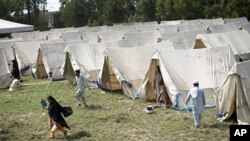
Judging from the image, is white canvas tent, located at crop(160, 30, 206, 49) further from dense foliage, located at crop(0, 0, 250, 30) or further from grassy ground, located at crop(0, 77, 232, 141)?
dense foliage, located at crop(0, 0, 250, 30)

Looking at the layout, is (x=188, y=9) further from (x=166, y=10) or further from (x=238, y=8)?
(x=238, y=8)

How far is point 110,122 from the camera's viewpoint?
12734 mm

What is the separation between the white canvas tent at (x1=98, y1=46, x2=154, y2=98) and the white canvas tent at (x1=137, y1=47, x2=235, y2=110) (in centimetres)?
115

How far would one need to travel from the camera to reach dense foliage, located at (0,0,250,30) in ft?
164

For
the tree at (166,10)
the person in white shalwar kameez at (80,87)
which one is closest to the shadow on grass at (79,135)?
the person in white shalwar kameez at (80,87)

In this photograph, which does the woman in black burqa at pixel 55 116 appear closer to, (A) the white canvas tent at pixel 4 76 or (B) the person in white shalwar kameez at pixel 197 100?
(B) the person in white shalwar kameez at pixel 197 100

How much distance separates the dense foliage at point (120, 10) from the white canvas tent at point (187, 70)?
31453mm

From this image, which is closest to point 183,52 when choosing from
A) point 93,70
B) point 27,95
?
point 93,70

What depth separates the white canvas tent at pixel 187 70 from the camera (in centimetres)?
1423

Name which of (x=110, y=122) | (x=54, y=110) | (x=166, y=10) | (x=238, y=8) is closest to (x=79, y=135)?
(x=54, y=110)

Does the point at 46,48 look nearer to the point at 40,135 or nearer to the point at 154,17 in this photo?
the point at 40,135

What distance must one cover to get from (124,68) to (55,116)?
22.0 feet

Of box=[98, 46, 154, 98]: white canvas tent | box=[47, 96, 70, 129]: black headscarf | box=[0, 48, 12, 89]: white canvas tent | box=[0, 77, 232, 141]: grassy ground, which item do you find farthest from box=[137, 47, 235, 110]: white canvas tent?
box=[0, 48, 12, 89]: white canvas tent

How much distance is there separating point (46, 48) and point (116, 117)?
11347mm
